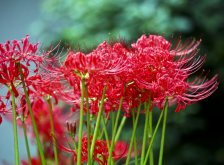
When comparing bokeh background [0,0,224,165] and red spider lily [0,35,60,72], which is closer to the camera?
red spider lily [0,35,60,72]

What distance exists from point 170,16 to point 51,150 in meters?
1.66

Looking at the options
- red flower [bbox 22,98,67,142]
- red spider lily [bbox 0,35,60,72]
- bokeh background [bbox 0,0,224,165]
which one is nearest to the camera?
red spider lily [bbox 0,35,60,72]

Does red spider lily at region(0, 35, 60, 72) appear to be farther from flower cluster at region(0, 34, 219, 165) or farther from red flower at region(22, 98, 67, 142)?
red flower at region(22, 98, 67, 142)

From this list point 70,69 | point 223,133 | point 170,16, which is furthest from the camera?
point 223,133

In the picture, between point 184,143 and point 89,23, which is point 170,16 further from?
point 184,143

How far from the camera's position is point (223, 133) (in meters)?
2.26

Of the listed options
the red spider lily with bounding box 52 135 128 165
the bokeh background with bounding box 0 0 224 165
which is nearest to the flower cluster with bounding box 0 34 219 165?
the red spider lily with bounding box 52 135 128 165

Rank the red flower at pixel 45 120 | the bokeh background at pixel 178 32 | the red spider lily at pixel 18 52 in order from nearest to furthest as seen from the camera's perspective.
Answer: the red spider lily at pixel 18 52, the red flower at pixel 45 120, the bokeh background at pixel 178 32

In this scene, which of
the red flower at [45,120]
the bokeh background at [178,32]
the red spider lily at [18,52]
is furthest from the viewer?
the bokeh background at [178,32]

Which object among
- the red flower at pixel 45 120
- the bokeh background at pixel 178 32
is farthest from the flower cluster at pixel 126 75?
the bokeh background at pixel 178 32

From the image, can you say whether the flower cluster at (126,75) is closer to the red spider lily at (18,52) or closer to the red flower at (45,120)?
the red spider lily at (18,52)

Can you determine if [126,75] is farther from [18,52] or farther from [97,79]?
[18,52]

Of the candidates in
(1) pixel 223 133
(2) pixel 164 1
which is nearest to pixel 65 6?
(2) pixel 164 1

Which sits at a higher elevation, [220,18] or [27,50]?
[220,18]
